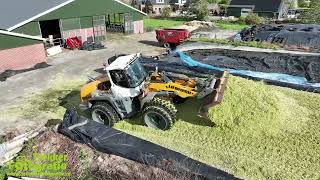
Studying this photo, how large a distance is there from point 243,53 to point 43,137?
1287cm

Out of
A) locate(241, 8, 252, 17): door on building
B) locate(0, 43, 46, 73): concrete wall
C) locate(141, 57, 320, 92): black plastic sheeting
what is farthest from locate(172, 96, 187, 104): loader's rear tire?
locate(241, 8, 252, 17): door on building

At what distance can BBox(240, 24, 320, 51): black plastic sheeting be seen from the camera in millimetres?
18653

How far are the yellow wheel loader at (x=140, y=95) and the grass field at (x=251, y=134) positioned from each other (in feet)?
1.41

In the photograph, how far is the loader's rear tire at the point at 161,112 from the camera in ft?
33.9

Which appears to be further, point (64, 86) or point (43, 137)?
point (64, 86)

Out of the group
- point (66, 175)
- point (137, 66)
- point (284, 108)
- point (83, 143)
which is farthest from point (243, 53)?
point (66, 175)

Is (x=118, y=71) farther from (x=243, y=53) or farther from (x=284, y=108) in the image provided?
(x=243, y=53)

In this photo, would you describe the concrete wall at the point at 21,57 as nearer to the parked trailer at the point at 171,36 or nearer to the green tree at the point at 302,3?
the parked trailer at the point at 171,36

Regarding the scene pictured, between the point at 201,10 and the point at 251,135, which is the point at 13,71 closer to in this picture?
the point at 251,135

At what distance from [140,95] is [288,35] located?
12788 millimetres

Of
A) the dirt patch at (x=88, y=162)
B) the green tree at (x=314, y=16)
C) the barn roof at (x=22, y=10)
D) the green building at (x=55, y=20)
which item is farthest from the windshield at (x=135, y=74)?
the green tree at (x=314, y=16)

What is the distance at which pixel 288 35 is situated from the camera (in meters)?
19.6

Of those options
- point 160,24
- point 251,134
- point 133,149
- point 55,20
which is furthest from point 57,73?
point 160,24

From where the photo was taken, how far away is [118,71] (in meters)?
10.7
